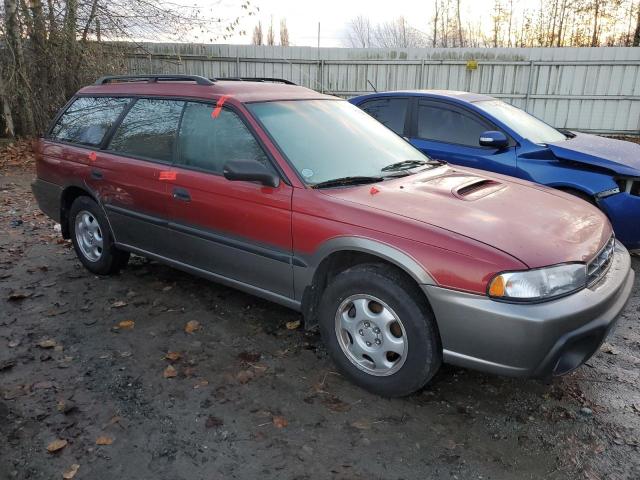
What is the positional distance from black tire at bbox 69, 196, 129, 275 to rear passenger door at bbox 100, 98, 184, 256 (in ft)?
0.47

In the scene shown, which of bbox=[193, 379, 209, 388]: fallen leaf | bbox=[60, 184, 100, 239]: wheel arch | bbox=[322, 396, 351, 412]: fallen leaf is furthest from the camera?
bbox=[60, 184, 100, 239]: wheel arch

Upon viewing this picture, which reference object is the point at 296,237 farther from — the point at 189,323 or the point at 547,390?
the point at 547,390

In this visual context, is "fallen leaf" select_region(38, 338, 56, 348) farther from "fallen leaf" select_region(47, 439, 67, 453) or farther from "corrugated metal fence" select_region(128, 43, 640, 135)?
"corrugated metal fence" select_region(128, 43, 640, 135)

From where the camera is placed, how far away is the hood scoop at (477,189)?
3.19 m

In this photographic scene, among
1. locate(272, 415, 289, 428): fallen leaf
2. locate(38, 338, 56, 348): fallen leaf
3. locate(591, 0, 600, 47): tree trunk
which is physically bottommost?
locate(38, 338, 56, 348): fallen leaf

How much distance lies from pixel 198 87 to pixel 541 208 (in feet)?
8.59

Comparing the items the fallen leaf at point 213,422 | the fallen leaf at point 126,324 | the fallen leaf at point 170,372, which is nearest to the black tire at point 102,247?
the fallen leaf at point 126,324

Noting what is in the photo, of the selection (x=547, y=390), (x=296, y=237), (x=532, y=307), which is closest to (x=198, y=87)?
(x=296, y=237)

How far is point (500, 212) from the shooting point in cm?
296

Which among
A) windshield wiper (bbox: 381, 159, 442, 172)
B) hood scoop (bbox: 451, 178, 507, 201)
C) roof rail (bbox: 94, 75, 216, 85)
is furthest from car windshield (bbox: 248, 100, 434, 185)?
roof rail (bbox: 94, 75, 216, 85)

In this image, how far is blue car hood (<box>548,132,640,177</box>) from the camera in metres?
4.88

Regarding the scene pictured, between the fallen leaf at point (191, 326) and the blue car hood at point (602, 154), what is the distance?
3.84 metres

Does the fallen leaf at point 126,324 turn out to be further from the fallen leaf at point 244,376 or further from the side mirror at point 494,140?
the side mirror at point 494,140

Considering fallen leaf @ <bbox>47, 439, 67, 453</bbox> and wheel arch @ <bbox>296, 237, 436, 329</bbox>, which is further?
wheel arch @ <bbox>296, 237, 436, 329</bbox>
